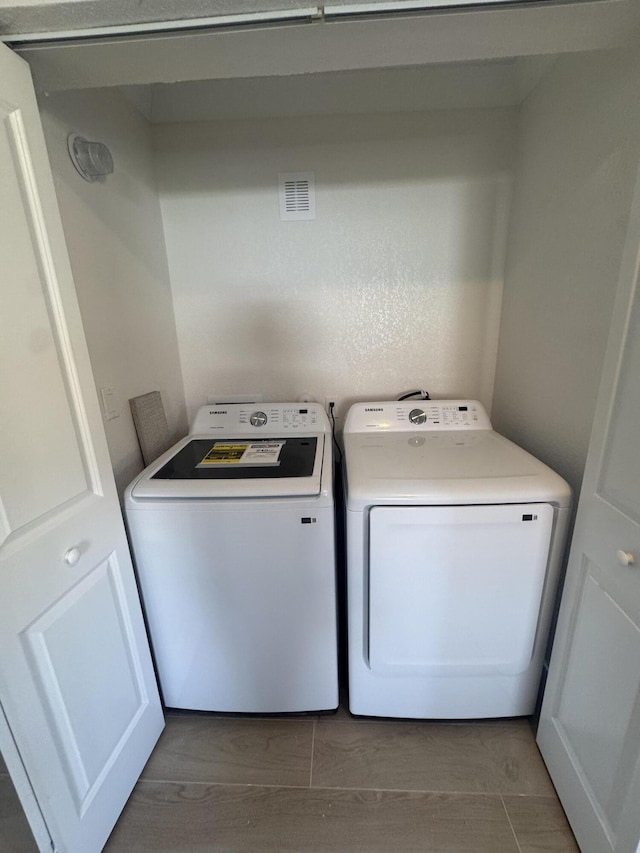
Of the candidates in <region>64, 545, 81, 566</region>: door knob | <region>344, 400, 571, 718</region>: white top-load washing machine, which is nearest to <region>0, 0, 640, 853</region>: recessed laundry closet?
<region>64, 545, 81, 566</region>: door knob

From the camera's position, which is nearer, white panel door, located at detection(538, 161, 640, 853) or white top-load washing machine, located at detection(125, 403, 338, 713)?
white panel door, located at detection(538, 161, 640, 853)

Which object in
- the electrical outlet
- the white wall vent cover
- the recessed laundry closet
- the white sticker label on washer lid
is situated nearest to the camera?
the recessed laundry closet

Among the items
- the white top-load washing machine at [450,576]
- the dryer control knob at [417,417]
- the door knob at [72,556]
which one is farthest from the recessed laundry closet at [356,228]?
the dryer control knob at [417,417]

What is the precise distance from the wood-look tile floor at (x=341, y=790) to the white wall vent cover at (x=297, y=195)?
2133 mm

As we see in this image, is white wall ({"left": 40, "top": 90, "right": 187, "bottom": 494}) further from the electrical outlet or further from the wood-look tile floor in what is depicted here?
the wood-look tile floor

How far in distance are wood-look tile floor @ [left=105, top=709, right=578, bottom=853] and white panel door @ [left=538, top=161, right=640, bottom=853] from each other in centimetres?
20

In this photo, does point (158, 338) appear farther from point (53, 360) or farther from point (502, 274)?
point (502, 274)

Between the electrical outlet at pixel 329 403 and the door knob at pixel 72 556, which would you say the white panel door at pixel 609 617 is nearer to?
the electrical outlet at pixel 329 403

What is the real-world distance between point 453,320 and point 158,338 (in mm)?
1414

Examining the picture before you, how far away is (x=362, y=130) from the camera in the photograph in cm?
160

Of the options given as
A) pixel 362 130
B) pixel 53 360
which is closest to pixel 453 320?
pixel 362 130

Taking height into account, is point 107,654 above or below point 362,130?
below

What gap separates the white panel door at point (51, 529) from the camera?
30.3 inches

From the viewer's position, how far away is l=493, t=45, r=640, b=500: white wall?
40.3 inches
